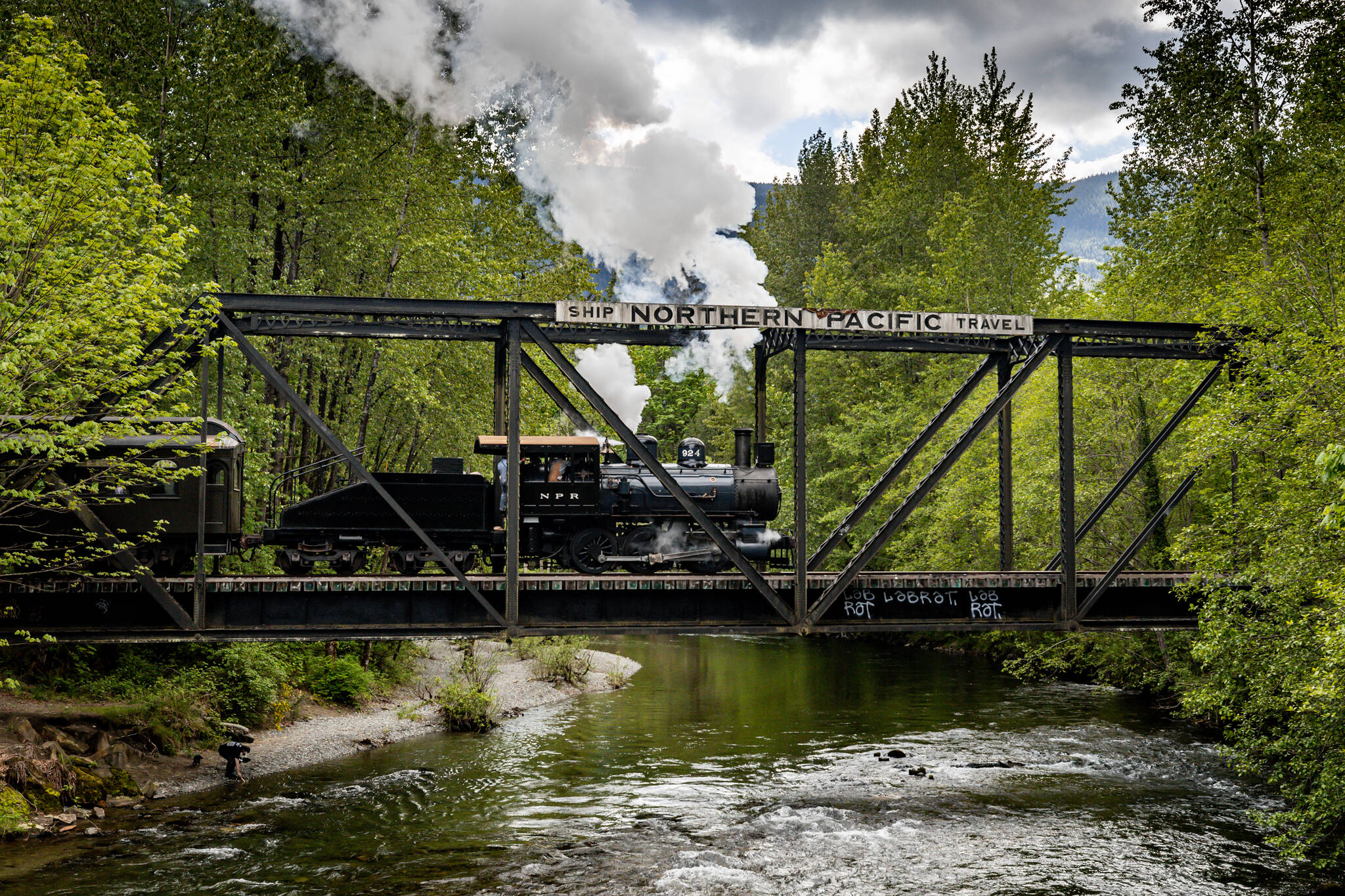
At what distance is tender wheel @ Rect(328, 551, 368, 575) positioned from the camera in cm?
2086

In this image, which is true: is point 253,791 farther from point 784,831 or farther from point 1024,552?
point 1024,552

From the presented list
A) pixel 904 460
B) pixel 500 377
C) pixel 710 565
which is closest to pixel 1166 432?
pixel 904 460

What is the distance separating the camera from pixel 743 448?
23.6 m

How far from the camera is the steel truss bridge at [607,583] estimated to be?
16109 mm

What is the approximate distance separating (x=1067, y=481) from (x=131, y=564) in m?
16.7

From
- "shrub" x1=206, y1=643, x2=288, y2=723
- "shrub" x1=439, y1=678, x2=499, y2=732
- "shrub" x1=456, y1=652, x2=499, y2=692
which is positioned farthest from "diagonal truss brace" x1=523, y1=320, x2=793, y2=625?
"shrub" x1=206, y1=643, x2=288, y2=723

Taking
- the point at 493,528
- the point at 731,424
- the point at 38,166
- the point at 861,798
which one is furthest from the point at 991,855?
the point at 731,424

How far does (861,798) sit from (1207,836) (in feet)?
20.9

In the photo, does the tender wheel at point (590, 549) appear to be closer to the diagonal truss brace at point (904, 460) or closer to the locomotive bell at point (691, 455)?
the locomotive bell at point (691, 455)

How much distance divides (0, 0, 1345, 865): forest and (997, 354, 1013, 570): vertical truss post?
3377 millimetres

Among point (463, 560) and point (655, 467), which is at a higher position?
point (655, 467)

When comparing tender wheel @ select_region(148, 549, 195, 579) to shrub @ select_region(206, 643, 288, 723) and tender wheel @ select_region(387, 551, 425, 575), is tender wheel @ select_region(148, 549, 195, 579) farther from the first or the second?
tender wheel @ select_region(387, 551, 425, 575)

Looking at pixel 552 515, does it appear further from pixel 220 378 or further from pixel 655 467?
pixel 220 378

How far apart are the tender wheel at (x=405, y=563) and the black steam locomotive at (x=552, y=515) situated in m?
0.02
